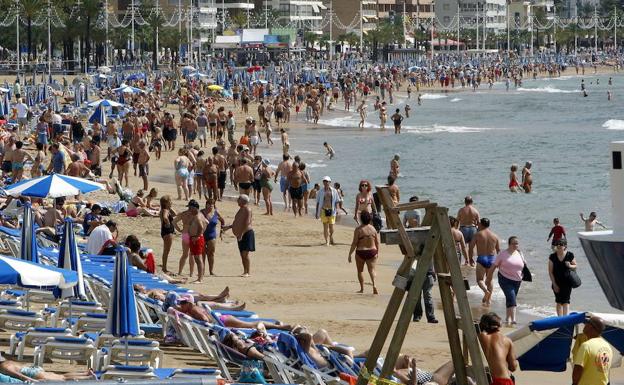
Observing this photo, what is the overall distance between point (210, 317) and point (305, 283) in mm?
4625

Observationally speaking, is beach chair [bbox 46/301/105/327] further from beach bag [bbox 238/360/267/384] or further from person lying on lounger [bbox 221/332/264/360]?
beach bag [bbox 238/360/267/384]

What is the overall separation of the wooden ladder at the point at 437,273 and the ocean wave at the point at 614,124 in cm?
5220

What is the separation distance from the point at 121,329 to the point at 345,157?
28085mm

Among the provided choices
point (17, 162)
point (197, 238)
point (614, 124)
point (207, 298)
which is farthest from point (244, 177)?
point (614, 124)

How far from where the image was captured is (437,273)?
803 cm

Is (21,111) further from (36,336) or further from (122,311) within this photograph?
(122,311)

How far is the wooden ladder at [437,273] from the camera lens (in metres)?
7.87

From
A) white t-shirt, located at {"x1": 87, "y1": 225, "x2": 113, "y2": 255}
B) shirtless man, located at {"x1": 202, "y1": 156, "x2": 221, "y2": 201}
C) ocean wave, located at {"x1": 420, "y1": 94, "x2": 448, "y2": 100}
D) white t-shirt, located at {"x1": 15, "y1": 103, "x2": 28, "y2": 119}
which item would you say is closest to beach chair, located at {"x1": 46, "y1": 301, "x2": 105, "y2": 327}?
white t-shirt, located at {"x1": 87, "y1": 225, "x2": 113, "y2": 255}

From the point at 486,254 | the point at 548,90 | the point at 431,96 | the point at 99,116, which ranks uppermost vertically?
the point at 548,90

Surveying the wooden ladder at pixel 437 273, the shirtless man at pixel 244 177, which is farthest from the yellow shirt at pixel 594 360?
the shirtless man at pixel 244 177

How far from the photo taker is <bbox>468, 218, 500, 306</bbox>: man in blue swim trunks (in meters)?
15.2

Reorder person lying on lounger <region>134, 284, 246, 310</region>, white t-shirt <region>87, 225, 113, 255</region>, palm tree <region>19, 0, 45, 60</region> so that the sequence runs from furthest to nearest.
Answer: palm tree <region>19, 0, 45, 60</region>
white t-shirt <region>87, 225, 113, 255</region>
person lying on lounger <region>134, 284, 246, 310</region>

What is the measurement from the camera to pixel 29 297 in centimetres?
1296

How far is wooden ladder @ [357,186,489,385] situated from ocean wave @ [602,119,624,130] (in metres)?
52.2
